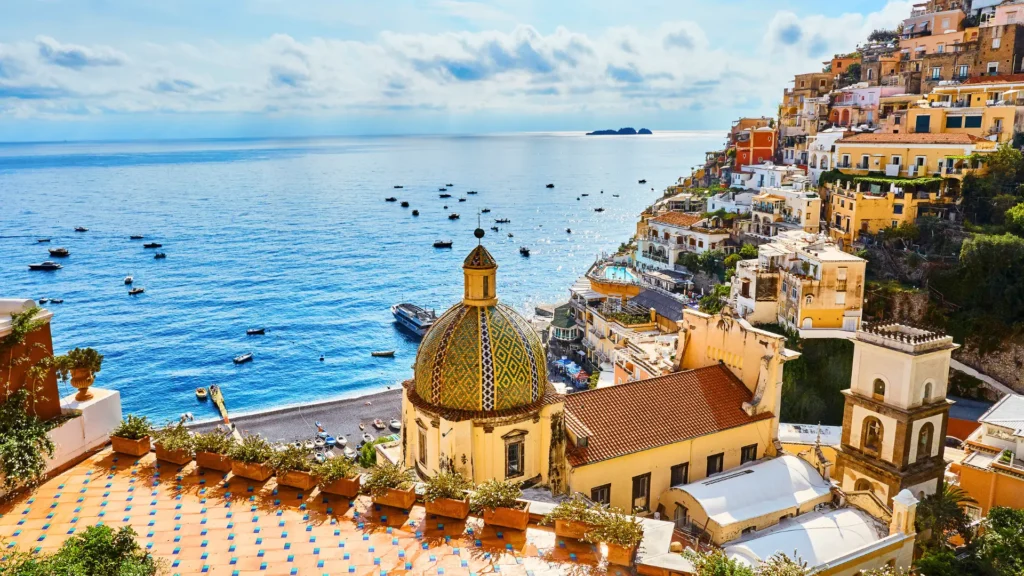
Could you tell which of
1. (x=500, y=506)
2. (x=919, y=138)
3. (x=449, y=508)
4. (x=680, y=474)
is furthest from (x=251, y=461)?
(x=919, y=138)

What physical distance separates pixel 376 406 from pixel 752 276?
24198mm

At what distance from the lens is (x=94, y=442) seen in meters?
12.5

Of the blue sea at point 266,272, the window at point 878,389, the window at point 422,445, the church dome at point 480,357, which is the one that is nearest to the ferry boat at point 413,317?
the blue sea at point 266,272

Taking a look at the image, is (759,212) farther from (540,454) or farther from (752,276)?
(540,454)

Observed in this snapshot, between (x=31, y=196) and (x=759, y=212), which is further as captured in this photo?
(x=31, y=196)

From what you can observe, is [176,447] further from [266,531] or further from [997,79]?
[997,79]

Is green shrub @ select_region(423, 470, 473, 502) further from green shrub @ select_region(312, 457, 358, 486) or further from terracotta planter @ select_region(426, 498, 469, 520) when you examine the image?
green shrub @ select_region(312, 457, 358, 486)

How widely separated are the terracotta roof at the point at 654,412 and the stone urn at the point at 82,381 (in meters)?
10.3

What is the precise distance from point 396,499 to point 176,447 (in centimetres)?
412

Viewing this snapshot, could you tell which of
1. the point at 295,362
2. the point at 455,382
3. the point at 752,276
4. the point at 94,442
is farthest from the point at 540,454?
the point at 295,362

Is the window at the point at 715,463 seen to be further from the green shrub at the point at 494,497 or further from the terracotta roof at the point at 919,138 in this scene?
the terracotta roof at the point at 919,138

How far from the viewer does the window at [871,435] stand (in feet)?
71.3

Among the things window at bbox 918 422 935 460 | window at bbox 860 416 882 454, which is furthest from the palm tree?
window at bbox 860 416 882 454

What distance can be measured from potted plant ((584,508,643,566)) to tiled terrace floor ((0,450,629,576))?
0.65 ft
